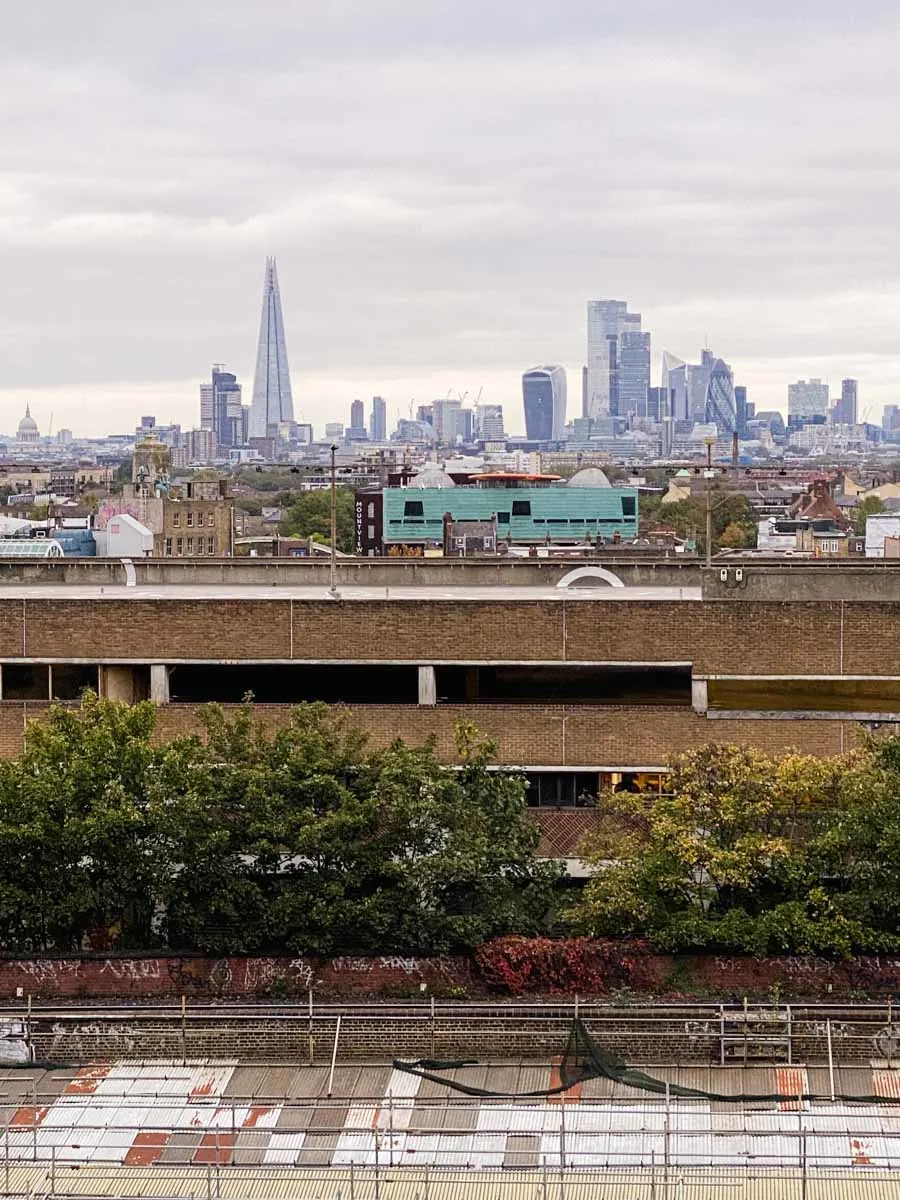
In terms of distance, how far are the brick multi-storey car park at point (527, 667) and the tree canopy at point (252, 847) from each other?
3.38 metres

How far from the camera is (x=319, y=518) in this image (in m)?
155

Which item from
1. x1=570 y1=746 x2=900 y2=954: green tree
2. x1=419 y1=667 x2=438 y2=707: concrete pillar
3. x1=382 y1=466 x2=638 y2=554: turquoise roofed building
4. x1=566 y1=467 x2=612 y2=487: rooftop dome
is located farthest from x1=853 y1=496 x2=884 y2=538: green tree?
x1=570 y1=746 x2=900 y2=954: green tree

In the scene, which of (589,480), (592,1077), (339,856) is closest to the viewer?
(592,1077)

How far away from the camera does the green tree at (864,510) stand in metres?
154

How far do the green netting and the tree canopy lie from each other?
8.12ft

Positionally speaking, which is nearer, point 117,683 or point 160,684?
point 160,684

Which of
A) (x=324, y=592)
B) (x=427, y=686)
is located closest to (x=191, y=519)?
(x=324, y=592)

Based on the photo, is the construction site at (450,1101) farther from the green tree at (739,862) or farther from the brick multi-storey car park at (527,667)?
the brick multi-storey car park at (527,667)

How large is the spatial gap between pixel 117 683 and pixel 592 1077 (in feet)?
41.3

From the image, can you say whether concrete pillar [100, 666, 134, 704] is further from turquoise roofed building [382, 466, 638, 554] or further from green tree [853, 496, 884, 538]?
green tree [853, 496, 884, 538]

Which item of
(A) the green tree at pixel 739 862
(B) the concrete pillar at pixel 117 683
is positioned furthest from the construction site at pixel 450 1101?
(B) the concrete pillar at pixel 117 683

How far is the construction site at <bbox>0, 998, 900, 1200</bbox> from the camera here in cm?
2081

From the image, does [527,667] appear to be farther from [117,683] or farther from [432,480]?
[432,480]

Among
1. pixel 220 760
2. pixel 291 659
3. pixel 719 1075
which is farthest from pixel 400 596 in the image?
pixel 719 1075
